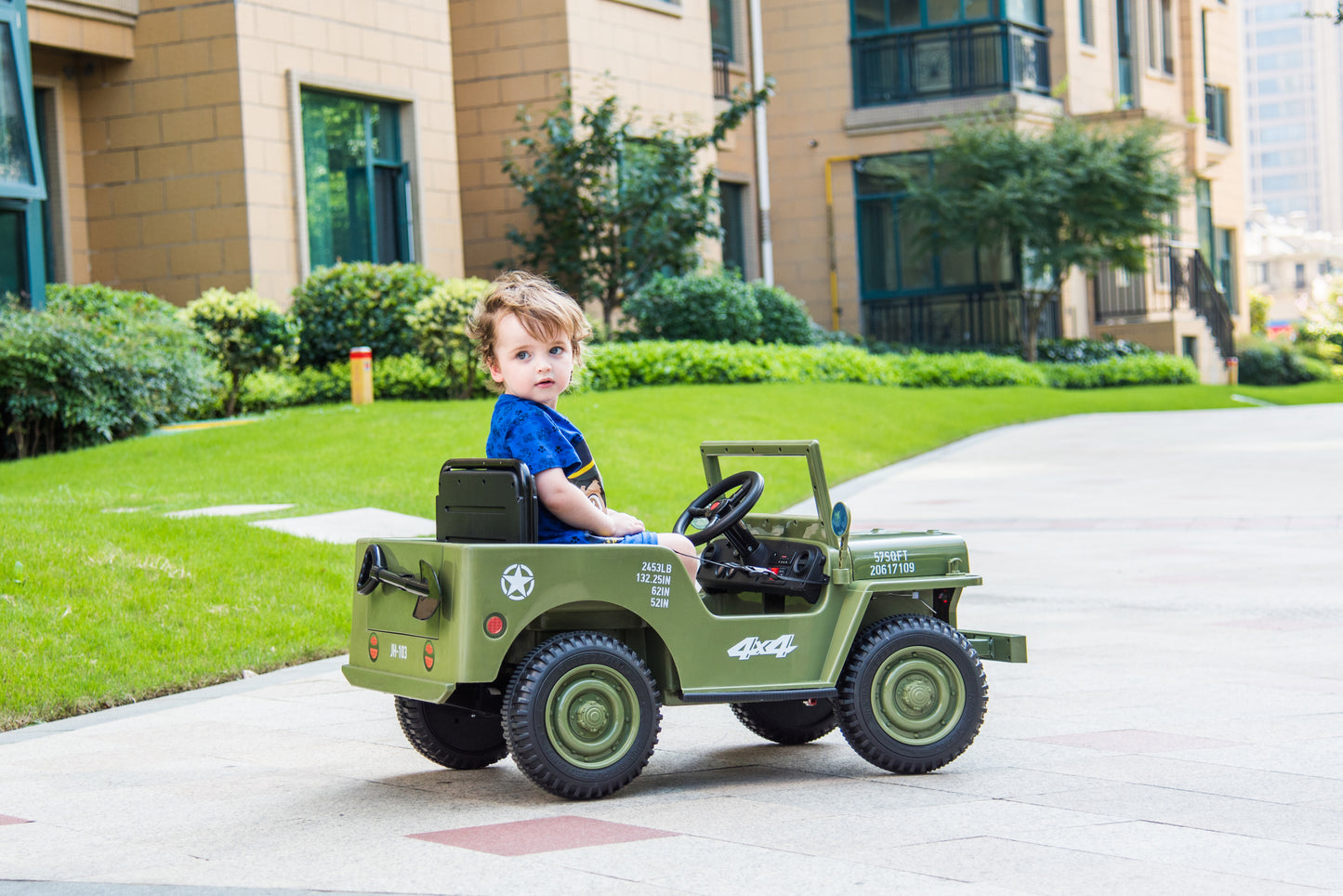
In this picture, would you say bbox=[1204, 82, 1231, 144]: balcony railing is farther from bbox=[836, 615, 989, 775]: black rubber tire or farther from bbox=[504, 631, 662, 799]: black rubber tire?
bbox=[504, 631, 662, 799]: black rubber tire

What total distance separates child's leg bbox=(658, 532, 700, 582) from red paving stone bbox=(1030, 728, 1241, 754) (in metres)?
1.42

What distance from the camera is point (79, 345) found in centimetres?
1409

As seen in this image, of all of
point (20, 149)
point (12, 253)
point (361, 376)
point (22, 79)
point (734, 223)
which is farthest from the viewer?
point (734, 223)

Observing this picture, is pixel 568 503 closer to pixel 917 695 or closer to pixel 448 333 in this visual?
pixel 917 695

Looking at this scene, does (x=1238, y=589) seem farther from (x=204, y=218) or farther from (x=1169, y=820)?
(x=204, y=218)

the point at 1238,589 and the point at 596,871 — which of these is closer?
the point at 596,871

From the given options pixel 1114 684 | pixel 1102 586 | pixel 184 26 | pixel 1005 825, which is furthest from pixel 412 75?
pixel 1005 825

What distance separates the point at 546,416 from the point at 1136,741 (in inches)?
90.4

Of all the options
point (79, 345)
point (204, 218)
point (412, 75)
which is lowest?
point (79, 345)

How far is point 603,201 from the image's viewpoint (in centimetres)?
2167

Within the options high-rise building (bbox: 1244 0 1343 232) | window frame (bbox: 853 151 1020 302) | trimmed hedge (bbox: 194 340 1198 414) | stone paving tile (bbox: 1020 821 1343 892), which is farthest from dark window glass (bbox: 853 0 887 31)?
high-rise building (bbox: 1244 0 1343 232)

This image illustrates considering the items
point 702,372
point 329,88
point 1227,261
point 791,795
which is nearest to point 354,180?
point 329,88

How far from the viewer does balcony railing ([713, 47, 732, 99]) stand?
27.3 metres

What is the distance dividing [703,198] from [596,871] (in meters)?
18.9
